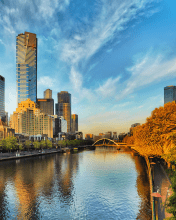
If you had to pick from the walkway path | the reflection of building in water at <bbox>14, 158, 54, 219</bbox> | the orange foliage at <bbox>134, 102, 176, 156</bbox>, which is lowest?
the reflection of building in water at <bbox>14, 158, 54, 219</bbox>

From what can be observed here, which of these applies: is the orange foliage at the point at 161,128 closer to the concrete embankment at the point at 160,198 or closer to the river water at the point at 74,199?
the concrete embankment at the point at 160,198

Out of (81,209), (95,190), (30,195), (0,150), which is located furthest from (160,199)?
(0,150)

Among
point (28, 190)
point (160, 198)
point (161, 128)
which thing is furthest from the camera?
point (28, 190)

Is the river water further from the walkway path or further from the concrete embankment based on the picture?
the walkway path

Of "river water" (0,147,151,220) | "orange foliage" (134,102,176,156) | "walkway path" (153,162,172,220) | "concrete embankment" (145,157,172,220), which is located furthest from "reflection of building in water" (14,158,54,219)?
"orange foliage" (134,102,176,156)

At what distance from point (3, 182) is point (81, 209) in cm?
2600

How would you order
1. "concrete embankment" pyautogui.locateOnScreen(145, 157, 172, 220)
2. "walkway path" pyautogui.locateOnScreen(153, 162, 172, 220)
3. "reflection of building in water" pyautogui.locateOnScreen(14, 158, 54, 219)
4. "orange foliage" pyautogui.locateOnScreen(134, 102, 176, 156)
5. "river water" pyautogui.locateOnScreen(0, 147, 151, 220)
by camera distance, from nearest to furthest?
"concrete embankment" pyautogui.locateOnScreen(145, 157, 172, 220) → "walkway path" pyautogui.locateOnScreen(153, 162, 172, 220) → "orange foliage" pyautogui.locateOnScreen(134, 102, 176, 156) → "river water" pyautogui.locateOnScreen(0, 147, 151, 220) → "reflection of building in water" pyautogui.locateOnScreen(14, 158, 54, 219)

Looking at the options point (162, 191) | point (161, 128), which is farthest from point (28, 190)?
point (161, 128)

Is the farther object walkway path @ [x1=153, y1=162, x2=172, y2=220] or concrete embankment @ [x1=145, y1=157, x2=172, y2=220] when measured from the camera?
walkway path @ [x1=153, y1=162, x2=172, y2=220]

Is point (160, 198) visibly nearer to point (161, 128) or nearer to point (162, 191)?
point (162, 191)

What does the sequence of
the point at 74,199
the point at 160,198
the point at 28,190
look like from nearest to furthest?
the point at 160,198
the point at 74,199
the point at 28,190

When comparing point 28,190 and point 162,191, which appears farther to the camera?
point 28,190

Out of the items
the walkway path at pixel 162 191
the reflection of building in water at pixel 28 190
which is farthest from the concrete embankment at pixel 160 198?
the reflection of building in water at pixel 28 190

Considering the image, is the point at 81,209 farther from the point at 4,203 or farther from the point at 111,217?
the point at 4,203
